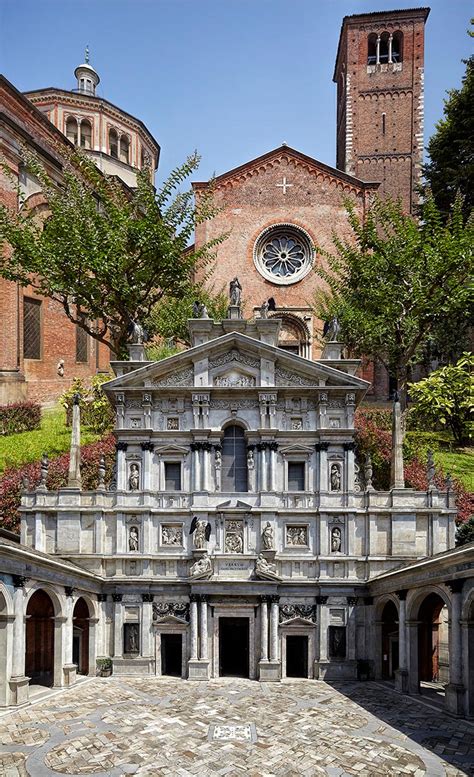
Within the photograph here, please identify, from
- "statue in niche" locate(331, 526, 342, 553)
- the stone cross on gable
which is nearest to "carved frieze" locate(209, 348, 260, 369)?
"statue in niche" locate(331, 526, 342, 553)

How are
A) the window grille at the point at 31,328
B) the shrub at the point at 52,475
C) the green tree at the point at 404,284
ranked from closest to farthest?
the shrub at the point at 52,475, the green tree at the point at 404,284, the window grille at the point at 31,328

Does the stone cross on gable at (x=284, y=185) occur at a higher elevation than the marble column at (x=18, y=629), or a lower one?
higher

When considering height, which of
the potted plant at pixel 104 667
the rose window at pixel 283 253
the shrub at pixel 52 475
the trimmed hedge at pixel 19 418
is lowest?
the potted plant at pixel 104 667

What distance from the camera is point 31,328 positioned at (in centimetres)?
4322

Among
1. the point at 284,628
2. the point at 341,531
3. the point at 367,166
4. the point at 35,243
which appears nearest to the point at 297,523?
the point at 341,531

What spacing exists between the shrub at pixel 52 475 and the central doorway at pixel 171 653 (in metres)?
8.64

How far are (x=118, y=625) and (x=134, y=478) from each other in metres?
5.92

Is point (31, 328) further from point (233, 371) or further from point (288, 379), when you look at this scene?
point (288, 379)

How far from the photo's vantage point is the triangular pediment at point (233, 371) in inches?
1120

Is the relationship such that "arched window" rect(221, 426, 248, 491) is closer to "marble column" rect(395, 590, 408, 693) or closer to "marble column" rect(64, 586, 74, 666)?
"marble column" rect(64, 586, 74, 666)

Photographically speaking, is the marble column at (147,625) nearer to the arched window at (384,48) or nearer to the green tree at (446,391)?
the green tree at (446,391)

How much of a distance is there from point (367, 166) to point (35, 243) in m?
33.9

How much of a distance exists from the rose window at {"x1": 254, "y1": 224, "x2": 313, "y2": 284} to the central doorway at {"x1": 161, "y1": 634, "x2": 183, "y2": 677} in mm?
27956

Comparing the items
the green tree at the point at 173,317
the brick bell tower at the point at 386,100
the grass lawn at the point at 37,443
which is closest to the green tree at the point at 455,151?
the brick bell tower at the point at 386,100
